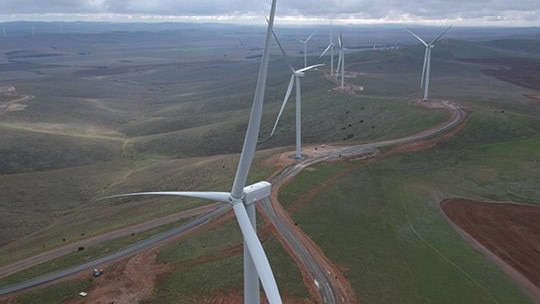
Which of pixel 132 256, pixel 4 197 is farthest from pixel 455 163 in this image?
pixel 4 197

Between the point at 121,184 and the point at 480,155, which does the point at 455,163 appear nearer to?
the point at 480,155

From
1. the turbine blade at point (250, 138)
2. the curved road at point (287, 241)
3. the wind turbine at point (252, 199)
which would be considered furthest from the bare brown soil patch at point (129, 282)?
the turbine blade at point (250, 138)

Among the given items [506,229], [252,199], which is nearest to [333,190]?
[506,229]

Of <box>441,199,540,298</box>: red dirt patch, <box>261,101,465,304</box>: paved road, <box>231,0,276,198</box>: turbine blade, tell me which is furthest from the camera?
<box>441,199,540,298</box>: red dirt patch

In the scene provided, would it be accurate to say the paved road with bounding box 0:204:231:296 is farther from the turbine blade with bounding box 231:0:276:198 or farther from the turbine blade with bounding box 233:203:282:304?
the turbine blade with bounding box 231:0:276:198

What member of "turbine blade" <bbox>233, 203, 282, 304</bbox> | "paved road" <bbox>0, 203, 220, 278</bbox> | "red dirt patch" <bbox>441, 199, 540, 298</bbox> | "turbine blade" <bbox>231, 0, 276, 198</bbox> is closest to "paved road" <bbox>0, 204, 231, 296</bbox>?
"paved road" <bbox>0, 203, 220, 278</bbox>

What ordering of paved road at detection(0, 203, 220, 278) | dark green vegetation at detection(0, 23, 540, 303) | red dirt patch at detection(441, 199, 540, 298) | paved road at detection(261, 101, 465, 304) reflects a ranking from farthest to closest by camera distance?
paved road at detection(0, 203, 220, 278) < red dirt patch at detection(441, 199, 540, 298) < dark green vegetation at detection(0, 23, 540, 303) < paved road at detection(261, 101, 465, 304)

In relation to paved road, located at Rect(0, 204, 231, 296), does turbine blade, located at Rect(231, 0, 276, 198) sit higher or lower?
higher
